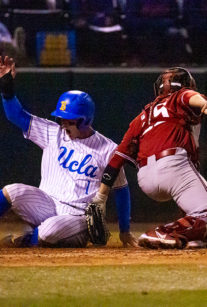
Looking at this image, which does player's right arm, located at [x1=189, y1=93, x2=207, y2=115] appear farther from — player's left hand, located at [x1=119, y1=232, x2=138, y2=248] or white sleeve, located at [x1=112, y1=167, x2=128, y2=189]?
player's left hand, located at [x1=119, y1=232, x2=138, y2=248]

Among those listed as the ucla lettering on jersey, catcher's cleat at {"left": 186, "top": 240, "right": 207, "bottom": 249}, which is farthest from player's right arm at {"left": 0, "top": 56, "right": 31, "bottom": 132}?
catcher's cleat at {"left": 186, "top": 240, "right": 207, "bottom": 249}

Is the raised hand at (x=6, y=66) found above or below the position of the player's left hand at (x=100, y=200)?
above

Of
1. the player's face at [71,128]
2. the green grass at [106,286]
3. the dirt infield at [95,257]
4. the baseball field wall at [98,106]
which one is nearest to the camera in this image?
the green grass at [106,286]

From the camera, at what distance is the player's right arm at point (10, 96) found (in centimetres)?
616

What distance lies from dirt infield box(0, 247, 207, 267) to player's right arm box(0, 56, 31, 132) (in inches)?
38.2

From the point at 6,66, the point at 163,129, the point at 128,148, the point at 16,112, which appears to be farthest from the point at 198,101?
the point at 6,66

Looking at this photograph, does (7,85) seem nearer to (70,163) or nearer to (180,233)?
(70,163)

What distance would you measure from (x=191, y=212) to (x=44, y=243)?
3.49 feet

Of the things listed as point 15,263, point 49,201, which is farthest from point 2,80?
point 15,263

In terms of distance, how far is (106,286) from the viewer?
431 centimetres

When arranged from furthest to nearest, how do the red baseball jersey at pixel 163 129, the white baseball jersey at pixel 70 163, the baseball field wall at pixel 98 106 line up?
the baseball field wall at pixel 98 106 < the white baseball jersey at pixel 70 163 < the red baseball jersey at pixel 163 129

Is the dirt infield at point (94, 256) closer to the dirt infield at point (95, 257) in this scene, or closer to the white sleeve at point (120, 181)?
the dirt infield at point (95, 257)

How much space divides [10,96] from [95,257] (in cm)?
146

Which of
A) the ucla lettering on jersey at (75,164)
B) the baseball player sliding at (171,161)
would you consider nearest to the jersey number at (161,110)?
the baseball player sliding at (171,161)
